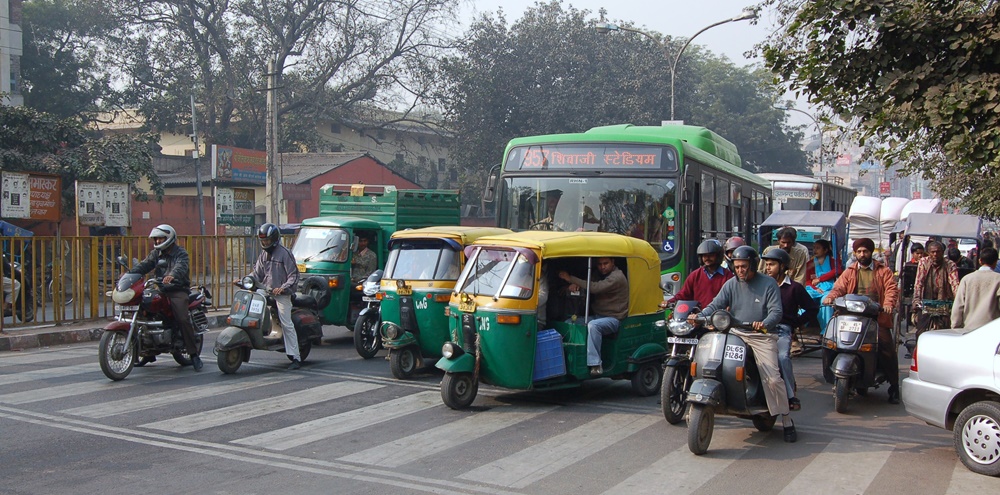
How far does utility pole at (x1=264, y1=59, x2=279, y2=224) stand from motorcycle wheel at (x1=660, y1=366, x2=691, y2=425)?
797 inches

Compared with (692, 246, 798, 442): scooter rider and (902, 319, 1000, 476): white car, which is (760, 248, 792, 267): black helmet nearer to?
(692, 246, 798, 442): scooter rider

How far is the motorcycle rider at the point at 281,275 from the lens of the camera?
35.8ft

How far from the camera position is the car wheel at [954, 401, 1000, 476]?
21.0ft

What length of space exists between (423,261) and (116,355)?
3612 mm

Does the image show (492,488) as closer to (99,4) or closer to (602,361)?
(602,361)

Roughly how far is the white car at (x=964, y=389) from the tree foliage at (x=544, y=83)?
33.6m

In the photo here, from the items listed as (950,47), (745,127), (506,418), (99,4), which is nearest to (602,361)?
(506,418)

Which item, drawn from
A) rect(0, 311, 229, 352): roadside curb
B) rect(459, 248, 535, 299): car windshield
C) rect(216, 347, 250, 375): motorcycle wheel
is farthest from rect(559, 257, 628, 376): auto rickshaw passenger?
rect(0, 311, 229, 352): roadside curb

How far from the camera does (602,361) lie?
9172 mm

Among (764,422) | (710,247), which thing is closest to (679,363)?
(764,422)

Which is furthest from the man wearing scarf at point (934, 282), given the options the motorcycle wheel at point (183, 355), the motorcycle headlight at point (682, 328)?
the motorcycle wheel at point (183, 355)

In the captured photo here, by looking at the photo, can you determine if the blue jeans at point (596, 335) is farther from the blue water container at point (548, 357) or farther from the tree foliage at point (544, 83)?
the tree foliage at point (544, 83)

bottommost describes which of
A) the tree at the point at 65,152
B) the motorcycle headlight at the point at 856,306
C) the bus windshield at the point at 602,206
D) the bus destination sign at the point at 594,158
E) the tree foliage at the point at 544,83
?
the motorcycle headlight at the point at 856,306

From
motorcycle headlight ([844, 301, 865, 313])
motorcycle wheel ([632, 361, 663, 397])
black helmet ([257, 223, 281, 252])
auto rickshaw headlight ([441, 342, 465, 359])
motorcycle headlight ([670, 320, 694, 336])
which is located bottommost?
motorcycle wheel ([632, 361, 663, 397])
